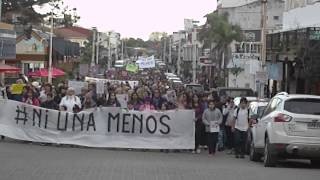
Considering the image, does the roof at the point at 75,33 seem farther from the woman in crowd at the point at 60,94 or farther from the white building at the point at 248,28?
the woman in crowd at the point at 60,94

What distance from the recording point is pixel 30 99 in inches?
888

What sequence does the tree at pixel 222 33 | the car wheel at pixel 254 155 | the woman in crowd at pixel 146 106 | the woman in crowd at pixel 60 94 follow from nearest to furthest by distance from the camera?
the car wheel at pixel 254 155 → the woman in crowd at pixel 146 106 → the woman in crowd at pixel 60 94 → the tree at pixel 222 33

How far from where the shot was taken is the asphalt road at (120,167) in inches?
530

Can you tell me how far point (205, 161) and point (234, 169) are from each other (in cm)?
264

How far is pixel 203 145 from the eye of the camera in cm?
2183

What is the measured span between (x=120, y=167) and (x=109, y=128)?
634cm

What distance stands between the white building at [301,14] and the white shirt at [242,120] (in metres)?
16.2

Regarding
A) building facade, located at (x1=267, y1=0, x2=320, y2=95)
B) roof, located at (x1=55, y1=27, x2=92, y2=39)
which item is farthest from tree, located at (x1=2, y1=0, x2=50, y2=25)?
roof, located at (x1=55, y1=27, x2=92, y2=39)

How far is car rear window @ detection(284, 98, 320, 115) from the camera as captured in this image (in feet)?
54.7

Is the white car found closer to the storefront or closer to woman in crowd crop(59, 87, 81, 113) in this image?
woman in crowd crop(59, 87, 81, 113)

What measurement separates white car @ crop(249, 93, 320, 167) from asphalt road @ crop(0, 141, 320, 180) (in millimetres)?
378

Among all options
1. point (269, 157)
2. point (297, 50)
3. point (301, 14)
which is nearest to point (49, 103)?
point (269, 157)

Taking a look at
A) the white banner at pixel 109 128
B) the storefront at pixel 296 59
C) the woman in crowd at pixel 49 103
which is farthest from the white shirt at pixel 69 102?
the storefront at pixel 296 59

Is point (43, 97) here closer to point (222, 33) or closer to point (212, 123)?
point (212, 123)
